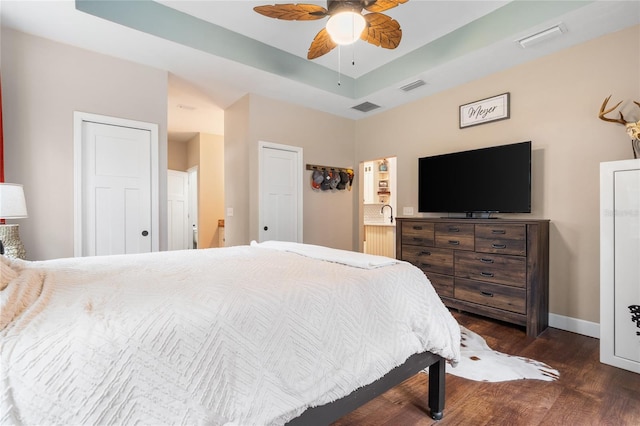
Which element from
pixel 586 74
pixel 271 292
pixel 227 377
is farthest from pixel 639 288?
pixel 227 377

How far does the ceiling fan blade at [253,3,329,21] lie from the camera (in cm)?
196

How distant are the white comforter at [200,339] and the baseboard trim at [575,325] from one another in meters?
2.12

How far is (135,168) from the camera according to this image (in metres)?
3.11

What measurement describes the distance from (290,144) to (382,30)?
223cm

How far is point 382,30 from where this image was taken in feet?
7.22

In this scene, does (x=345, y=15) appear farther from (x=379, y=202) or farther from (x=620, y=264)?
(x=379, y=202)

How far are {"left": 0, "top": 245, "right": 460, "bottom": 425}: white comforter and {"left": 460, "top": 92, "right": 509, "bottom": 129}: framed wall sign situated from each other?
8.88 feet

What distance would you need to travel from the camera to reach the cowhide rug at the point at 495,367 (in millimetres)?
1990

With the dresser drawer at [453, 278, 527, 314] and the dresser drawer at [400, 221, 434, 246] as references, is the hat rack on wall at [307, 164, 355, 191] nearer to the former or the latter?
the dresser drawer at [400, 221, 434, 246]

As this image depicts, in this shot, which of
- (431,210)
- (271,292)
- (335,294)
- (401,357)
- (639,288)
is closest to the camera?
(271,292)

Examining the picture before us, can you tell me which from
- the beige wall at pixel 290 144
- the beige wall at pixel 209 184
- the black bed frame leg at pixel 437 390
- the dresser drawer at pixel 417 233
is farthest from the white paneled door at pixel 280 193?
the black bed frame leg at pixel 437 390

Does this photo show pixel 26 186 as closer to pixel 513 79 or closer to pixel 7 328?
pixel 7 328

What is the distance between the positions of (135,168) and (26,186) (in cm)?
85

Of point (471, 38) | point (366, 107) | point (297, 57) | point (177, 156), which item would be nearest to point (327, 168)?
point (366, 107)
